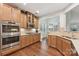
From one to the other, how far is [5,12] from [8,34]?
68 cm

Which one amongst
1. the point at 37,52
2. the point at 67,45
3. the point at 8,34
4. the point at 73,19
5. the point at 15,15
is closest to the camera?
the point at 67,45

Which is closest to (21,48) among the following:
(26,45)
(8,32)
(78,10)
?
(26,45)

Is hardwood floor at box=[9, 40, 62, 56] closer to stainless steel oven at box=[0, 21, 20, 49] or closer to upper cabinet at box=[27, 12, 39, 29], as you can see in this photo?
stainless steel oven at box=[0, 21, 20, 49]

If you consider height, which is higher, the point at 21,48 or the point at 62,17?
the point at 62,17

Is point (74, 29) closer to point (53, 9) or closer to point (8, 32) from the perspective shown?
point (53, 9)

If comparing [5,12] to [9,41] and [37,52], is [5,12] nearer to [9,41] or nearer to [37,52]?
[9,41]

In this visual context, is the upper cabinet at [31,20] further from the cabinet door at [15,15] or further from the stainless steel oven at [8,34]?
the stainless steel oven at [8,34]

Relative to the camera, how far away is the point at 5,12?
3.75 metres

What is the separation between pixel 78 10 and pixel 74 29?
0.55m

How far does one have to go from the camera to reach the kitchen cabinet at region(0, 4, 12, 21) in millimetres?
3559

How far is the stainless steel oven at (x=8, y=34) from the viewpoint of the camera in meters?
3.45

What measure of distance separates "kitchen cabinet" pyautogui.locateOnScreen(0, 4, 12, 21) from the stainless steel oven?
165mm

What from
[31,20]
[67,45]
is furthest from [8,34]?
[31,20]

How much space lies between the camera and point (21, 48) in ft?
15.7
